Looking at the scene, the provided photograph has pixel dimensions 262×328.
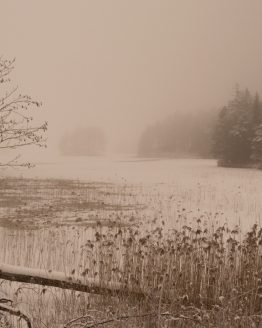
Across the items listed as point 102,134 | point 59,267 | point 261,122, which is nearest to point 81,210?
point 59,267

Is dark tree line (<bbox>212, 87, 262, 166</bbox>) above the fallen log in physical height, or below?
above

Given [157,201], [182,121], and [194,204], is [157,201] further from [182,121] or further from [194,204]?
Result: [182,121]

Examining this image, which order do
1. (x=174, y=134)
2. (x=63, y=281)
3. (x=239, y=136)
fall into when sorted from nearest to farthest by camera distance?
(x=63, y=281)
(x=239, y=136)
(x=174, y=134)

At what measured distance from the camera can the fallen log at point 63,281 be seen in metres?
7.94

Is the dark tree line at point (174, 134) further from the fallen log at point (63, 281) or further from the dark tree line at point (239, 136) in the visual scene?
the fallen log at point (63, 281)

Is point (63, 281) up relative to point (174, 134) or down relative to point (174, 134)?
down

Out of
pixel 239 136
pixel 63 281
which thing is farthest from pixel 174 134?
pixel 63 281

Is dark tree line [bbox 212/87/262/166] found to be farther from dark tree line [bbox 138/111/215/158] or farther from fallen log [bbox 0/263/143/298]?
fallen log [bbox 0/263/143/298]

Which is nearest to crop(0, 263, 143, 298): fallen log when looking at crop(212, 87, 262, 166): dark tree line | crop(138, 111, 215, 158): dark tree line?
crop(212, 87, 262, 166): dark tree line

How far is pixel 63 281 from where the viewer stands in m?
8.14

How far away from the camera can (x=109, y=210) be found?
70.3 ft

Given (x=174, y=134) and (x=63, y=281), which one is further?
(x=174, y=134)

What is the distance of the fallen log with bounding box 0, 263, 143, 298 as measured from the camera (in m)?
7.94

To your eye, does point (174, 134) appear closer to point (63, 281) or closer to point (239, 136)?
point (239, 136)
